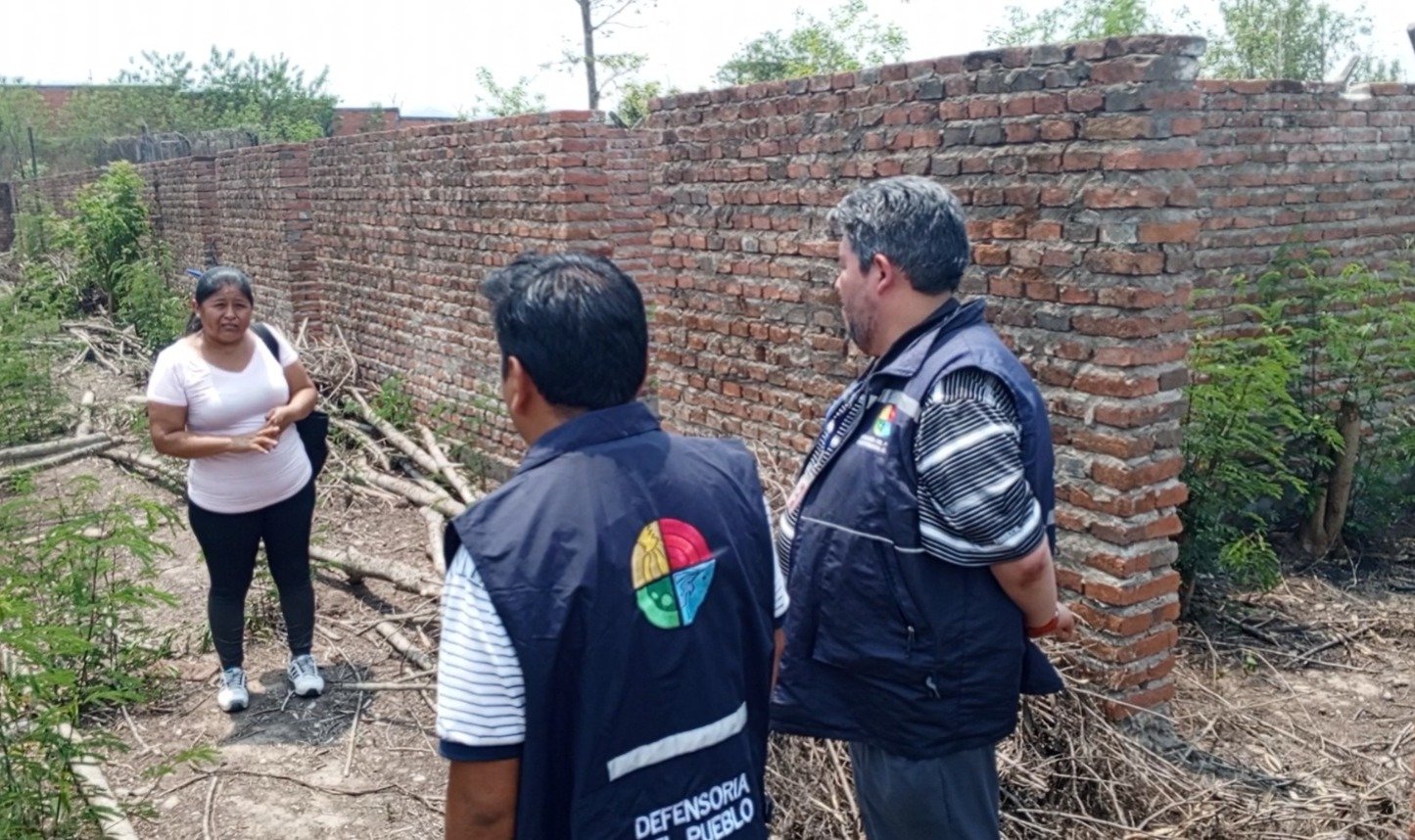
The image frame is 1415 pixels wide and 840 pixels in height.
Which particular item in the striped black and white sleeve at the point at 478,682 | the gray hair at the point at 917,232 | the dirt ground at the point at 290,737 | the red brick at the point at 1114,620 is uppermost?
the gray hair at the point at 917,232

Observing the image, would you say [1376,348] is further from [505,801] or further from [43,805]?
[43,805]

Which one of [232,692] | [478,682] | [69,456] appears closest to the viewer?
[478,682]

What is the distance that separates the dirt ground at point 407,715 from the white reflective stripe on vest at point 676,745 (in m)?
1.97

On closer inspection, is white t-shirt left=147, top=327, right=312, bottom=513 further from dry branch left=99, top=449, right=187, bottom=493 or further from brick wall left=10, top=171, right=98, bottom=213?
brick wall left=10, top=171, right=98, bottom=213

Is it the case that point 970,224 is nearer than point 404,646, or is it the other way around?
point 970,224

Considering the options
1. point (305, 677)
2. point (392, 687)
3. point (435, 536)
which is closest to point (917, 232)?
point (392, 687)

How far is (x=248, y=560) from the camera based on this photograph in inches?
177

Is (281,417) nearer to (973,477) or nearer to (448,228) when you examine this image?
(973,477)

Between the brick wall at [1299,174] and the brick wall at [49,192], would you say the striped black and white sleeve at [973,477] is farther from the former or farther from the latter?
the brick wall at [49,192]

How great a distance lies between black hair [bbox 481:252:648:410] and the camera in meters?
1.73

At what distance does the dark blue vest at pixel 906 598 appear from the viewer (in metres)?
2.28

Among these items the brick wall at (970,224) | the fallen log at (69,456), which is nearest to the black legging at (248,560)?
the brick wall at (970,224)

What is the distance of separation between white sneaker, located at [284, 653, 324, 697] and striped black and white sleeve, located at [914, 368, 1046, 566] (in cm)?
336

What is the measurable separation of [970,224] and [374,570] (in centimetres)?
355
